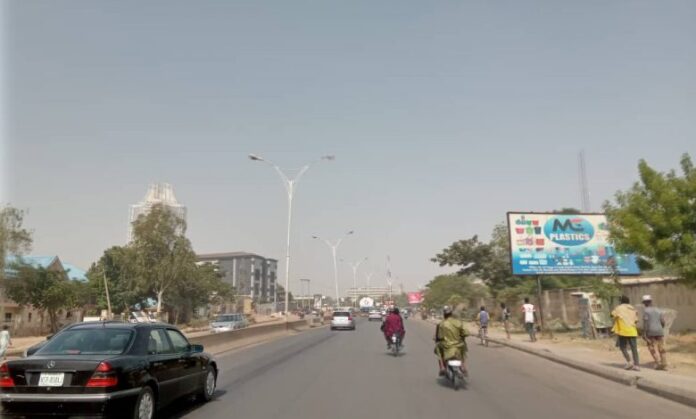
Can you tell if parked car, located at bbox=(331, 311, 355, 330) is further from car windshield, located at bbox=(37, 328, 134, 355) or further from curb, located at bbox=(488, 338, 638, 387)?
car windshield, located at bbox=(37, 328, 134, 355)

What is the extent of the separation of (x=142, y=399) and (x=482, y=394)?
21.2ft

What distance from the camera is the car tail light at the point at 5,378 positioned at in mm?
7117

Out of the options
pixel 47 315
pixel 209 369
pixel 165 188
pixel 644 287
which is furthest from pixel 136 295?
pixel 209 369

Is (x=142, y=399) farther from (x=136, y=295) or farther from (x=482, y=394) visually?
(x=136, y=295)

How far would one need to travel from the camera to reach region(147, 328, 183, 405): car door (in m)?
8.15

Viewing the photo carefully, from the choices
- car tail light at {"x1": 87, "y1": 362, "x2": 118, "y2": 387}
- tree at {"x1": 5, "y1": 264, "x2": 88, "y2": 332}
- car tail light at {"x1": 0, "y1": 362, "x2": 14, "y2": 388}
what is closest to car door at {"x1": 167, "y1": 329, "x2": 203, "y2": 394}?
car tail light at {"x1": 87, "y1": 362, "x2": 118, "y2": 387}

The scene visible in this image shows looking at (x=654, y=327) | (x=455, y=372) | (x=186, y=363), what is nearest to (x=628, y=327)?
(x=654, y=327)

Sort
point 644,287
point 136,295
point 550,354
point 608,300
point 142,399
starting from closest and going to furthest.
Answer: point 142,399 → point 550,354 → point 608,300 → point 644,287 → point 136,295

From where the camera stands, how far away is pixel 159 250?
208ft

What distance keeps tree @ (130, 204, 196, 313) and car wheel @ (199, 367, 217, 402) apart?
5482 cm

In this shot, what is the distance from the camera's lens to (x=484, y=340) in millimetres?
26531

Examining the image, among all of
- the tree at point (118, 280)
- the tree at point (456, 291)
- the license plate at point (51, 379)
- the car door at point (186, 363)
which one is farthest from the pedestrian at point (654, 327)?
the tree at point (118, 280)

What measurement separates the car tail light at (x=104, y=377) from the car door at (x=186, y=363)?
196cm

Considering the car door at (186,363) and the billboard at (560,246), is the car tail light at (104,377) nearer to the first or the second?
the car door at (186,363)
